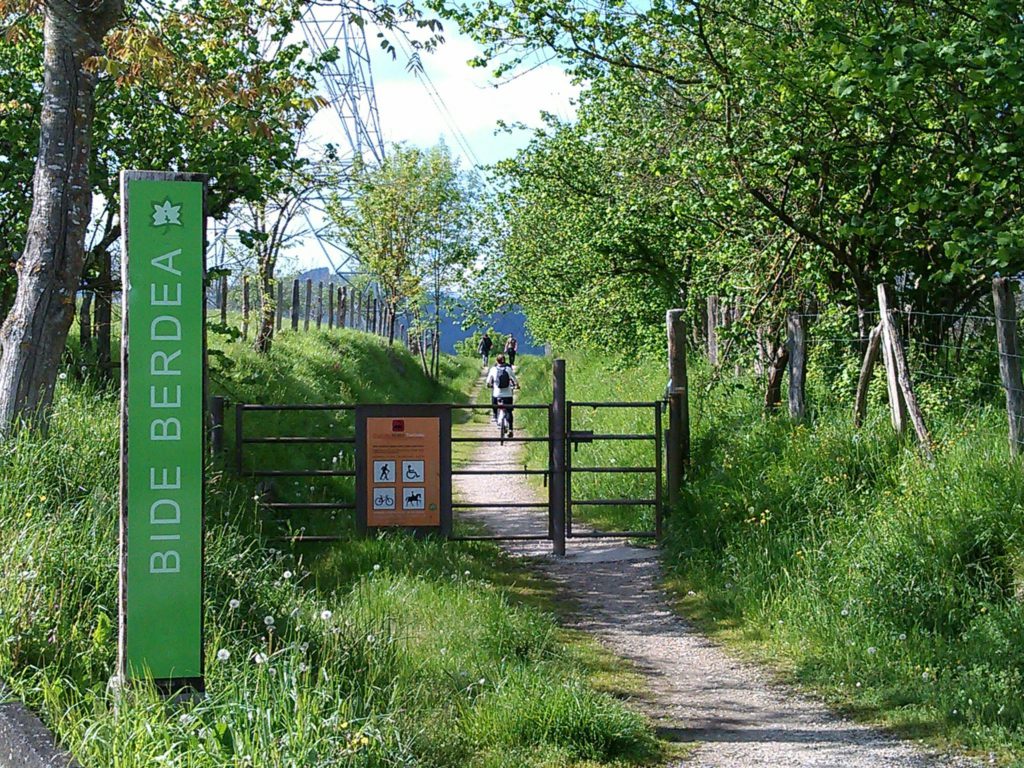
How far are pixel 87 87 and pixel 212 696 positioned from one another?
5592mm

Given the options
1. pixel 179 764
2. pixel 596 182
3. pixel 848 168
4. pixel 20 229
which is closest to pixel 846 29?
pixel 848 168

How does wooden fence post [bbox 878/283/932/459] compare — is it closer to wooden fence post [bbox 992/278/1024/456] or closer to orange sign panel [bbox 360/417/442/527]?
wooden fence post [bbox 992/278/1024/456]

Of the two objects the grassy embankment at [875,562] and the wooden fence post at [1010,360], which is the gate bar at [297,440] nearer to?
the grassy embankment at [875,562]

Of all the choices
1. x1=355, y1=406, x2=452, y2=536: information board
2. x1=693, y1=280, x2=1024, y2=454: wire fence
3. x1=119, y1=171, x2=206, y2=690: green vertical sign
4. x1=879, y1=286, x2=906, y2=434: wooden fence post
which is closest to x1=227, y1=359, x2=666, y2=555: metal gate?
x1=355, y1=406, x2=452, y2=536: information board

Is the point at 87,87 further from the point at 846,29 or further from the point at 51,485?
the point at 846,29

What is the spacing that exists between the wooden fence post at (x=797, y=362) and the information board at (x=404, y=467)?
139 inches

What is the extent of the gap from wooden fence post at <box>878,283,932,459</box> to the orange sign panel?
440 cm

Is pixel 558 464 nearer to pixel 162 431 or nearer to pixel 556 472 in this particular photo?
pixel 556 472

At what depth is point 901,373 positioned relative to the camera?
391 inches

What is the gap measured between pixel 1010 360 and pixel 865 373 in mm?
2239

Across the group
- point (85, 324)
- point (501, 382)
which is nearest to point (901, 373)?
point (85, 324)

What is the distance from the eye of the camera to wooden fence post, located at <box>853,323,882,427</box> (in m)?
10.5

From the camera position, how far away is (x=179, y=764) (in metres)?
4.31

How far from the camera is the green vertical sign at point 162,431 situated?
16.2ft
